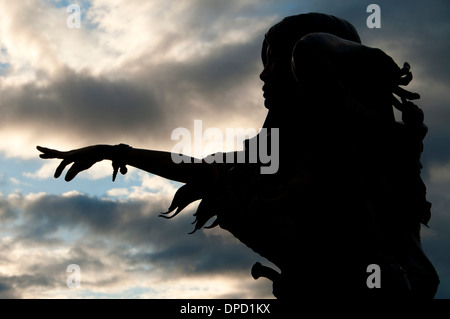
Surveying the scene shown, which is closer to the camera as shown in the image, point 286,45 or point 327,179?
point 327,179

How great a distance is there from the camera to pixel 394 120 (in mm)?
9820

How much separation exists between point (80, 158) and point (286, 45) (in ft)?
10.2

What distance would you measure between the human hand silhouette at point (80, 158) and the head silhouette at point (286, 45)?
7.20ft

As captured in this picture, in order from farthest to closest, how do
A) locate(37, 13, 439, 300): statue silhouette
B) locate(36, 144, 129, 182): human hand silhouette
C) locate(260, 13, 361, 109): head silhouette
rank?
1. locate(260, 13, 361, 109): head silhouette
2. locate(36, 144, 129, 182): human hand silhouette
3. locate(37, 13, 439, 300): statue silhouette

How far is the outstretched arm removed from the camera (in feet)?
32.1

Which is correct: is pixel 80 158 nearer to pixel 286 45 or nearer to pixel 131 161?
pixel 131 161

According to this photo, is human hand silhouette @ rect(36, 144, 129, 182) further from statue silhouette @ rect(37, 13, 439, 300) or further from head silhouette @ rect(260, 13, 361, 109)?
head silhouette @ rect(260, 13, 361, 109)

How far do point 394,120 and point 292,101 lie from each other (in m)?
1.35

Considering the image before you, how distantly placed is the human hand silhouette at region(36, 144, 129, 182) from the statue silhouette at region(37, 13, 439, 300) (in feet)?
0.04

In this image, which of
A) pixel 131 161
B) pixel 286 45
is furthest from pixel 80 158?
pixel 286 45

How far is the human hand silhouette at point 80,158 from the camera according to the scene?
9758 mm

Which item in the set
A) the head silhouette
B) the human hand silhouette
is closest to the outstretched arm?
the human hand silhouette

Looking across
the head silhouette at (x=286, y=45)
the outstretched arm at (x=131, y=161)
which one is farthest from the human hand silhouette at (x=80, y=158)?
the head silhouette at (x=286, y=45)

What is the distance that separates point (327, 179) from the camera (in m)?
9.50
